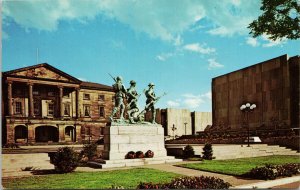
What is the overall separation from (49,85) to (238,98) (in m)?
33.6

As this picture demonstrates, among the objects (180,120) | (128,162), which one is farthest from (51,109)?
(128,162)

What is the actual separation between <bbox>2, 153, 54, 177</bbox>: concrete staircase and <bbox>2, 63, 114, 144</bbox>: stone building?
1361 inches

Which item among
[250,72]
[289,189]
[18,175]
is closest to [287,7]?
[289,189]

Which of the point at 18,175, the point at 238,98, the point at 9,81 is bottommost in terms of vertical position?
the point at 18,175

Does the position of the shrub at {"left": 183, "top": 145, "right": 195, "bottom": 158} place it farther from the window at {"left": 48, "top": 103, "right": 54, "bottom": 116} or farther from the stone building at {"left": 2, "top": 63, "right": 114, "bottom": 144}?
the window at {"left": 48, "top": 103, "right": 54, "bottom": 116}

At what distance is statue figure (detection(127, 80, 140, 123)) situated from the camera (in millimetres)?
21156

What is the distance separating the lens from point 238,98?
4759 cm

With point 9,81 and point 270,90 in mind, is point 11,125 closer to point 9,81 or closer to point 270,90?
point 9,81

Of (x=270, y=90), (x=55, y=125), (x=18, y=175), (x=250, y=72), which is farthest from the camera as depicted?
(x=55, y=125)

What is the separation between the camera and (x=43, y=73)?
5622 centimetres

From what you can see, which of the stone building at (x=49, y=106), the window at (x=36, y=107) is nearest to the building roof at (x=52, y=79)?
the stone building at (x=49, y=106)

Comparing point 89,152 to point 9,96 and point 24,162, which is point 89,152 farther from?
point 9,96

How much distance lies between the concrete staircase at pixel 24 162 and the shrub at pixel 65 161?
7.80 feet

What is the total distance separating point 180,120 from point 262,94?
27620 millimetres
